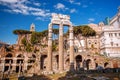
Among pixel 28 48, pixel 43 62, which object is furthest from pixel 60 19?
pixel 28 48

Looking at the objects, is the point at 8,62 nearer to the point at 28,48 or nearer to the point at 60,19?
the point at 28,48

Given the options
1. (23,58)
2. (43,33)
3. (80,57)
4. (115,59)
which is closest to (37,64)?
(23,58)

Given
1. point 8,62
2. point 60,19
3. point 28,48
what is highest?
point 60,19

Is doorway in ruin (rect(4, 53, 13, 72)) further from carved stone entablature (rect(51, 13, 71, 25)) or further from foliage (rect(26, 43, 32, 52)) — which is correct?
carved stone entablature (rect(51, 13, 71, 25))

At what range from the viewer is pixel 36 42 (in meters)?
61.8

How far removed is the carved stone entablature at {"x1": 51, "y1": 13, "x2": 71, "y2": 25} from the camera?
27.6 m

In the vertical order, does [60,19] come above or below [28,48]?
above

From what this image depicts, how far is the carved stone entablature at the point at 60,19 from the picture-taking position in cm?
2762

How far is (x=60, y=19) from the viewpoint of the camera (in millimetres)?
28141

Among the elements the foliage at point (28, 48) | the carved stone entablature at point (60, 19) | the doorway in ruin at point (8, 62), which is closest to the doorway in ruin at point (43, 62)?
the foliage at point (28, 48)

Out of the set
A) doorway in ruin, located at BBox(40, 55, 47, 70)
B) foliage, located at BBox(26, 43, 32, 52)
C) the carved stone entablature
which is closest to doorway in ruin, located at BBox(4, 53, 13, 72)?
foliage, located at BBox(26, 43, 32, 52)

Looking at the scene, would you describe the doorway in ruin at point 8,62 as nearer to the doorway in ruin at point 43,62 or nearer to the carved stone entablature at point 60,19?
the doorway in ruin at point 43,62

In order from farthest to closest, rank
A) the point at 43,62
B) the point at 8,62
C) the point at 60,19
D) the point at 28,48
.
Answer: the point at 28,48 → the point at 8,62 → the point at 43,62 → the point at 60,19

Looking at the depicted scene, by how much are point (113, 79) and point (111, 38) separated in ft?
126
